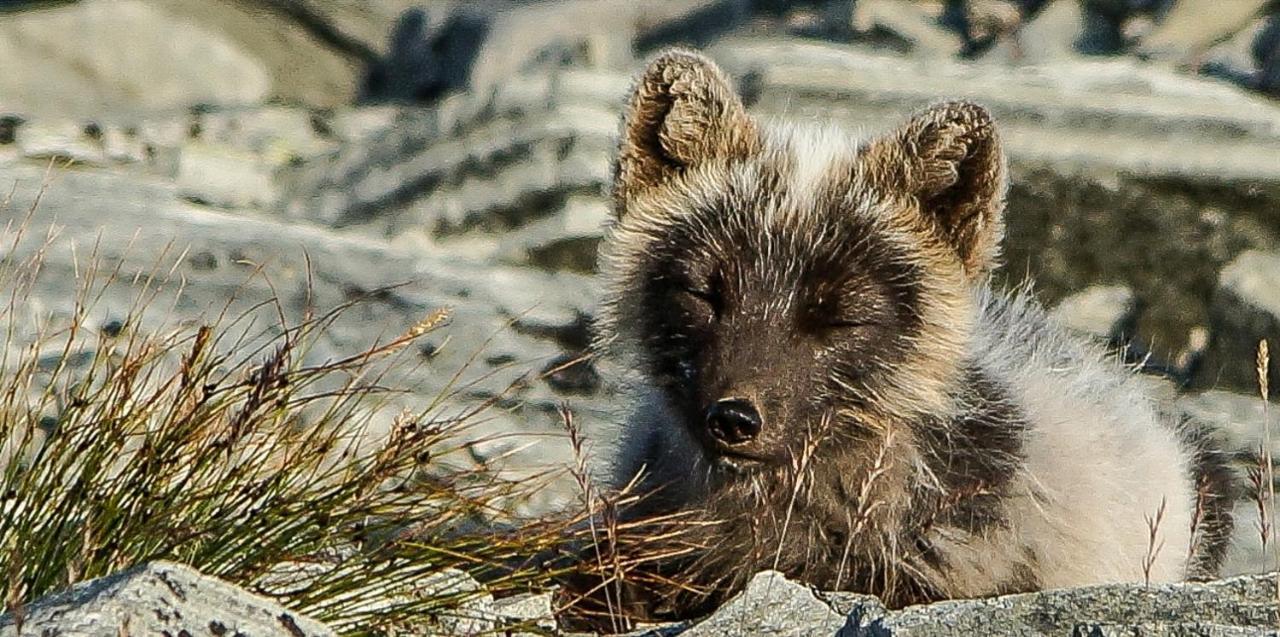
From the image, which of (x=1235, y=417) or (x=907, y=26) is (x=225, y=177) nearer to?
(x=907, y=26)

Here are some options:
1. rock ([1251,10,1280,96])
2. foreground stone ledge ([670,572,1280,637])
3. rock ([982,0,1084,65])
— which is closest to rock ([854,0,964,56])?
rock ([982,0,1084,65])

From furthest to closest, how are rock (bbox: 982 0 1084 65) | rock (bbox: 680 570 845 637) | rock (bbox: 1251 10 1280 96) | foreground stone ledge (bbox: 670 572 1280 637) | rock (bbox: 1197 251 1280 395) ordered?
1. rock (bbox: 982 0 1084 65)
2. rock (bbox: 1251 10 1280 96)
3. rock (bbox: 1197 251 1280 395)
4. rock (bbox: 680 570 845 637)
5. foreground stone ledge (bbox: 670 572 1280 637)

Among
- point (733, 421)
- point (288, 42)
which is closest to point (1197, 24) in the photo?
point (288, 42)

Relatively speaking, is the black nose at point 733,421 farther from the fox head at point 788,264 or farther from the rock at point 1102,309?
the rock at point 1102,309

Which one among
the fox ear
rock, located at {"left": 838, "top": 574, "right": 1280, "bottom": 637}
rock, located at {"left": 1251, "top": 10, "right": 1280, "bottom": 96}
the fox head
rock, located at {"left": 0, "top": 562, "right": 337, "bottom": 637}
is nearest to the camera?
rock, located at {"left": 0, "top": 562, "right": 337, "bottom": 637}

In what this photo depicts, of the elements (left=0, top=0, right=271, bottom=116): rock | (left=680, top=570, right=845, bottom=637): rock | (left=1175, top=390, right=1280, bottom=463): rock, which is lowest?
(left=0, top=0, right=271, bottom=116): rock

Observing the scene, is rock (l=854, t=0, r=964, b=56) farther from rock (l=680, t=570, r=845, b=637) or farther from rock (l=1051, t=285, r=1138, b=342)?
rock (l=680, t=570, r=845, b=637)

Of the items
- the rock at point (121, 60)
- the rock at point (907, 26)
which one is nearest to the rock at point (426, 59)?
the rock at point (121, 60)
